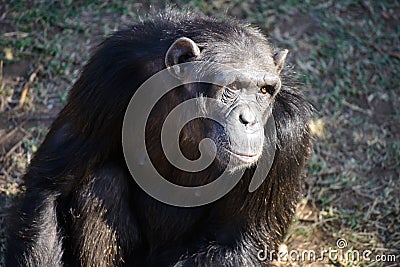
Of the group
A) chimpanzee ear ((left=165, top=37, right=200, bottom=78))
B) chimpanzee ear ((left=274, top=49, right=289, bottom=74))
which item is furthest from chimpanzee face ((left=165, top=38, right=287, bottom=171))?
chimpanzee ear ((left=274, top=49, right=289, bottom=74))

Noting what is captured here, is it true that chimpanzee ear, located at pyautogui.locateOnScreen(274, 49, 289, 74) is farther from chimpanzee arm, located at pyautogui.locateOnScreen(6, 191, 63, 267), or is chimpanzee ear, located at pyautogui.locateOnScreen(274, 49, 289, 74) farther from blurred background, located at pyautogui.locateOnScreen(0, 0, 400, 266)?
chimpanzee arm, located at pyautogui.locateOnScreen(6, 191, 63, 267)

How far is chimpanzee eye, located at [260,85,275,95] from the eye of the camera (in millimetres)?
4629

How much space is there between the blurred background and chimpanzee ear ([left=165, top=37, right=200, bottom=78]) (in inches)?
62.1

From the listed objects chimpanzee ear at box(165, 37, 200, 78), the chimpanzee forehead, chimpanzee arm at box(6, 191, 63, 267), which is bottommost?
chimpanzee arm at box(6, 191, 63, 267)

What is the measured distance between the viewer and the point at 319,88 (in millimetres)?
7125

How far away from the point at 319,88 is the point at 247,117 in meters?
2.83

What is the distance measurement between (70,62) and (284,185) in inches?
112

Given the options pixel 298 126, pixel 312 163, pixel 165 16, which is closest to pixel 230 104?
pixel 298 126

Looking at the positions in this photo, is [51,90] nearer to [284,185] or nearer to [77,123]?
[77,123]

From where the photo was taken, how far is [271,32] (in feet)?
24.6

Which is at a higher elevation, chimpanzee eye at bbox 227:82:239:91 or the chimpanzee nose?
chimpanzee eye at bbox 227:82:239:91

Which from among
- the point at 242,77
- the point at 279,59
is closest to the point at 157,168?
the point at 242,77

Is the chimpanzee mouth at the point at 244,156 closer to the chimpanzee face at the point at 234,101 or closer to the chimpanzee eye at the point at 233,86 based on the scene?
the chimpanzee face at the point at 234,101

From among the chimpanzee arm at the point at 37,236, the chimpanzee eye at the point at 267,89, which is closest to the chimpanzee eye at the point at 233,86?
the chimpanzee eye at the point at 267,89
